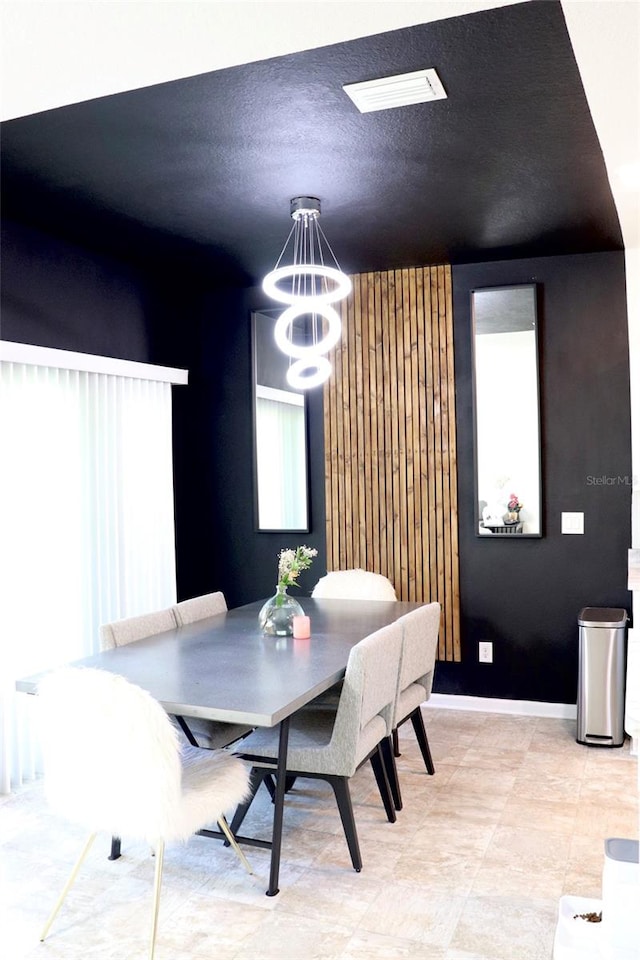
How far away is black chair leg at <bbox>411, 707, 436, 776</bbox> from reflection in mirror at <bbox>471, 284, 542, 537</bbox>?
1.38 m

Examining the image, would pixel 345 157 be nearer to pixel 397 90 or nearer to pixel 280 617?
pixel 397 90

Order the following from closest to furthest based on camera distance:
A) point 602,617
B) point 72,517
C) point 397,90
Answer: point 397,90 < point 72,517 < point 602,617

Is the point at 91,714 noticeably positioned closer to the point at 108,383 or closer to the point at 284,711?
the point at 284,711

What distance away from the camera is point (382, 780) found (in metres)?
3.30

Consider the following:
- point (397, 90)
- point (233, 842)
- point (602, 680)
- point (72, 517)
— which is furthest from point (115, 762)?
point (602, 680)

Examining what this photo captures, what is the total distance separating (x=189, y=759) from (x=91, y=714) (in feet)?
2.17

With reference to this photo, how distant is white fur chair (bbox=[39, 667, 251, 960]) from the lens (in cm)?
230

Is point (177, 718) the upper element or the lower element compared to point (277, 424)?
lower

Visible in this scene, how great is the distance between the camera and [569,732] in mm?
4465

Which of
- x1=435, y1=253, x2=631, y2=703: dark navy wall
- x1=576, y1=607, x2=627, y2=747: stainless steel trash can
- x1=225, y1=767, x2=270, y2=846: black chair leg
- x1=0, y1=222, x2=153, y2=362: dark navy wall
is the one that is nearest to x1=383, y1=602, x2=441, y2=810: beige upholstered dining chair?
x1=225, y1=767, x2=270, y2=846: black chair leg

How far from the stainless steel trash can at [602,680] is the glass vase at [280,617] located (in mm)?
1645

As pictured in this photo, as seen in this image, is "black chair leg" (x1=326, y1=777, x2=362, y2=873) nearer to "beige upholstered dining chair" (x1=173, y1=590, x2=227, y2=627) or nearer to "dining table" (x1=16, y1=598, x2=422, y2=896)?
"dining table" (x1=16, y1=598, x2=422, y2=896)

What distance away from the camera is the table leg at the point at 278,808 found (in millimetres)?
2781

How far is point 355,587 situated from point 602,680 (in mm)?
1372
